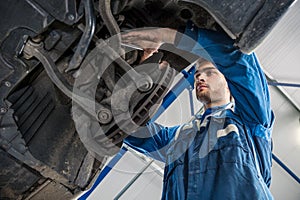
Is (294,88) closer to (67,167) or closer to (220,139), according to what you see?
(220,139)

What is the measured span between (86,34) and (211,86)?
4.07ft

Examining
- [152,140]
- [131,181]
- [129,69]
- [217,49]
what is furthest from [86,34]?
[131,181]

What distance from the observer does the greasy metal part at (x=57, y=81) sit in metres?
1.30

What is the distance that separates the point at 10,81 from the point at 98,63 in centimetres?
28

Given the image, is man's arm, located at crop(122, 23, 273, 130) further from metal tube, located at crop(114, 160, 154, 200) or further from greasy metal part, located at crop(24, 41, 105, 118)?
metal tube, located at crop(114, 160, 154, 200)

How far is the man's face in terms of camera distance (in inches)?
94.2

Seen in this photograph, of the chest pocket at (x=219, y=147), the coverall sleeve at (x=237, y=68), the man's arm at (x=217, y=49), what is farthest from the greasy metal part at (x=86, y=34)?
the chest pocket at (x=219, y=147)

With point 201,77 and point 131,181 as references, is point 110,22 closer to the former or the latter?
point 201,77

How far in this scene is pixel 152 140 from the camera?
2396 millimetres

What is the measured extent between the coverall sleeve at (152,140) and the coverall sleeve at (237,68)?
49 cm

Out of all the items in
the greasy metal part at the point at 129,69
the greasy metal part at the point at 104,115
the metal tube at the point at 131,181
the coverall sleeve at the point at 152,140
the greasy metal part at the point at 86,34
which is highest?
the greasy metal part at the point at 86,34

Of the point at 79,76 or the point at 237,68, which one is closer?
the point at 79,76

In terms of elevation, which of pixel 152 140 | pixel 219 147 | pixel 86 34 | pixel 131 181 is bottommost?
pixel 131 181

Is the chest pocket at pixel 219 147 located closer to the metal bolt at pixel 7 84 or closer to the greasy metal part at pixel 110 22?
the greasy metal part at pixel 110 22
